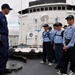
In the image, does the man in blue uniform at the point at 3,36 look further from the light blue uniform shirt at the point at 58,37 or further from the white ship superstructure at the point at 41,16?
the white ship superstructure at the point at 41,16

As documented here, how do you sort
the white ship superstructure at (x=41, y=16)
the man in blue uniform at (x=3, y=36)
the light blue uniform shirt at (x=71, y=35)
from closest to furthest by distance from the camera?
1. the man in blue uniform at (x=3, y=36)
2. the light blue uniform shirt at (x=71, y=35)
3. the white ship superstructure at (x=41, y=16)

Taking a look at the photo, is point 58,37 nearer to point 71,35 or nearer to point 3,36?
point 71,35

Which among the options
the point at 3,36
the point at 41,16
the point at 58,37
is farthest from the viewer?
the point at 41,16

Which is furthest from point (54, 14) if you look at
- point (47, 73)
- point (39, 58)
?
point (47, 73)

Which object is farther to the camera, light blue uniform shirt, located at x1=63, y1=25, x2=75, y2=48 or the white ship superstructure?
the white ship superstructure

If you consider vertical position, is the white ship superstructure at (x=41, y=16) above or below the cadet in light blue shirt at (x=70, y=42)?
above

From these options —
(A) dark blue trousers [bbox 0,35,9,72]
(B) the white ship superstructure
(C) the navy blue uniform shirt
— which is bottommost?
(A) dark blue trousers [bbox 0,35,9,72]

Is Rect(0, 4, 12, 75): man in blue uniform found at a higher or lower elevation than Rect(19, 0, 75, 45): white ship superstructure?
lower

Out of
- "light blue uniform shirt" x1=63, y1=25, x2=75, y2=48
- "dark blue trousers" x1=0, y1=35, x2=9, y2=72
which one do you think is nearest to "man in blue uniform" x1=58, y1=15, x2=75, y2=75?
"light blue uniform shirt" x1=63, y1=25, x2=75, y2=48

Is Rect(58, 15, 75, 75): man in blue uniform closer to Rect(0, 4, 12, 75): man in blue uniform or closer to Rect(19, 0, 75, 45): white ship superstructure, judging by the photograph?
Rect(0, 4, 12, 75): man in blue uniform

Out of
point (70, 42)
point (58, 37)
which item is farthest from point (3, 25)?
point (58, 37)

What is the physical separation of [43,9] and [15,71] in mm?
11231

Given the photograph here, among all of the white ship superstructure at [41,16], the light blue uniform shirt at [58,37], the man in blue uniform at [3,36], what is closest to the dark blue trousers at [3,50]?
the man in blue uniform at [3,36]

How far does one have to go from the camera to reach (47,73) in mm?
4512
